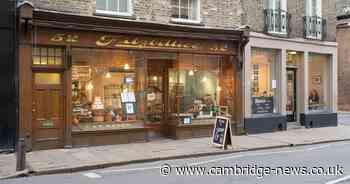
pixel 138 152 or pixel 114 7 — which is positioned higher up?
pixel 114 7

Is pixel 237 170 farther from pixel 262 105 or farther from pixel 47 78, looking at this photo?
pixel 262 105

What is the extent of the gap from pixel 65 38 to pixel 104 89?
2.15 metres

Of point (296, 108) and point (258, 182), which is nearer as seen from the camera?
point (258, 182)

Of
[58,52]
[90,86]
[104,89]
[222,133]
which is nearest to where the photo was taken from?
[58,52]

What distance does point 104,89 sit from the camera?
13992mm

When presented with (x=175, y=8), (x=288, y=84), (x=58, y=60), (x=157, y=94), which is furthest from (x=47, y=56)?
(x=288, y=84)

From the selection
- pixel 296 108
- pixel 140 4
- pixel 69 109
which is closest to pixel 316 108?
pixel 296 108

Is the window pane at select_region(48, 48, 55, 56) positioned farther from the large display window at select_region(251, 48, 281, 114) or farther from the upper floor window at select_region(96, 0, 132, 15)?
the large display window at select_region(251, 48, 281, 114)

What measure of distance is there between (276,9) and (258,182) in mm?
11614

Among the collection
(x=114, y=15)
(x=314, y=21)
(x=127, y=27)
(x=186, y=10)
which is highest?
(x=314, y=21)

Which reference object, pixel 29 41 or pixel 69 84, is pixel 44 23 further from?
pixel 69 84

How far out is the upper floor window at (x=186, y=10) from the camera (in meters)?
15.5

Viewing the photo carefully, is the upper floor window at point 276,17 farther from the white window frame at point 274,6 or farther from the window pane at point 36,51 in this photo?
the window pane at point 36,51

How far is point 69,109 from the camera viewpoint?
13031mm
